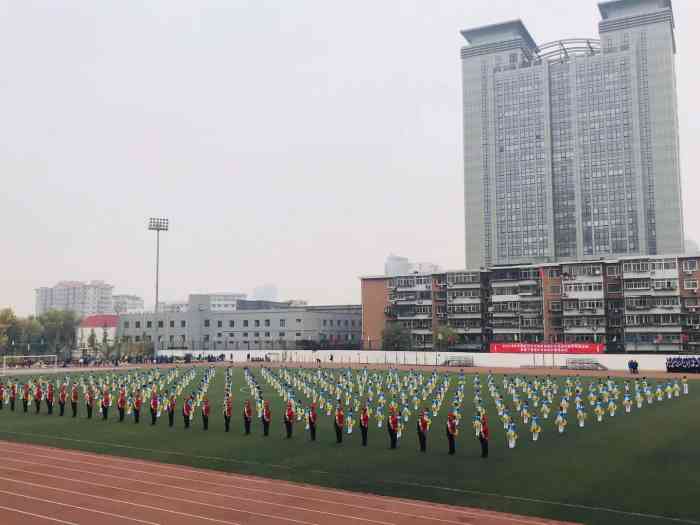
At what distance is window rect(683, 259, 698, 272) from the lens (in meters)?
68.0

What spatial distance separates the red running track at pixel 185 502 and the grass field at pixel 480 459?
79 centimetres

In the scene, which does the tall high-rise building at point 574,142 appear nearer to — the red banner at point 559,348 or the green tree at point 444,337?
the green tree at point 444,337

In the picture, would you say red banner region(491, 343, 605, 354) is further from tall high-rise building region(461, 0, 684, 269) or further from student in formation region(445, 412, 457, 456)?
tall high-rise building region(461, 0, 684, 269)

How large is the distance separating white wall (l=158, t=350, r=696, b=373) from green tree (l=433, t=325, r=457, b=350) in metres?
7.98


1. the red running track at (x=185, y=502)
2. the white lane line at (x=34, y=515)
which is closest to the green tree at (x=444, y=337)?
the red running track at (x=185, y=502)

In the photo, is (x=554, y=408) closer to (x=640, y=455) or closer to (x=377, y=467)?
(x=640, y=455)

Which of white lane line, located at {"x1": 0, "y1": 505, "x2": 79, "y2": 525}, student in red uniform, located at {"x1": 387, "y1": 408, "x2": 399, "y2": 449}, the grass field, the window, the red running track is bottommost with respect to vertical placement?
white lane line, located at {"x1": 0, "y1": 505, "x2": 79, "y2": 525}

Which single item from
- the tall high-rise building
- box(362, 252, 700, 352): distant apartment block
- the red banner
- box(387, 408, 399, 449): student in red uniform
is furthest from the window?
box(387, 408, 399, 449): student in red uniform

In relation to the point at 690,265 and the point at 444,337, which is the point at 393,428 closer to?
the point at 444,337

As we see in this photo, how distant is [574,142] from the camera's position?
110688mm

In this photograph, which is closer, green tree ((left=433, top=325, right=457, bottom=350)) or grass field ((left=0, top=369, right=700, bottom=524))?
grass field ((left=0, top=369, right=700, bottom=524))

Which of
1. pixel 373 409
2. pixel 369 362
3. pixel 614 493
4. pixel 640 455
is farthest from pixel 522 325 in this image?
pixel 614 493

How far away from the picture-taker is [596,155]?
356 ft

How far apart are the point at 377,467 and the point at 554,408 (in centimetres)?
1479
